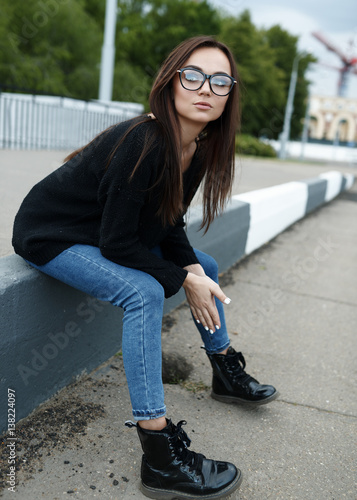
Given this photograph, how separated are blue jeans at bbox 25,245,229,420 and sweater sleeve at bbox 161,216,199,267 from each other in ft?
1.50

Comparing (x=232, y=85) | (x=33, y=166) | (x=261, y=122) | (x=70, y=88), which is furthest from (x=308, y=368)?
(x=261, y=122)

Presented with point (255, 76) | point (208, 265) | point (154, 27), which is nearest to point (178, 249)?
point (208, 265)

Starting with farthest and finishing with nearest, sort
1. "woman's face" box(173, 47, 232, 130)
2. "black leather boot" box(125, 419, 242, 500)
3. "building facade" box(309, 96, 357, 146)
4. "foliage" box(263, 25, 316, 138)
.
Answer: "building facade" box(309, 96, 357, 146)
"foliage" box(263, 25, 316, 138)
"woman's face" box(173, 47, 232, 130)
"black leather boot" box(125, 419, 242, 500)

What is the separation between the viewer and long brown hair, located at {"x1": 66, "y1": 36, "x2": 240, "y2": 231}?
1.99 metres

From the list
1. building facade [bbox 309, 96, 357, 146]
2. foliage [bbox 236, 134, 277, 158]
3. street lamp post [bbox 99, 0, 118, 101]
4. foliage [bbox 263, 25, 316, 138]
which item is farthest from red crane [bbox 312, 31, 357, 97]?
street lamp post [bbox 99, 0, 118, 101]

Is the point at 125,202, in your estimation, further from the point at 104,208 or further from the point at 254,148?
the point at 254,148

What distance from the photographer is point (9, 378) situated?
1992 millimetres

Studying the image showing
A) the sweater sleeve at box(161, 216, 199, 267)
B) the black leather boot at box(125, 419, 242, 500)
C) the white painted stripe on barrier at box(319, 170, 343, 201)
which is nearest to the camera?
the black leather boot at box(125, 419, 242, 500)

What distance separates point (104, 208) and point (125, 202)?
0.29 feet

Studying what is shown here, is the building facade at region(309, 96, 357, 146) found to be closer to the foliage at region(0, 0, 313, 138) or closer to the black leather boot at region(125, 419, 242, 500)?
the foliage at region(0, 0, 313, 138)

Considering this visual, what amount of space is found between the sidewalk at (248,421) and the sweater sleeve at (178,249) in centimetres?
66

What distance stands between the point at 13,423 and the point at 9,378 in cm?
20

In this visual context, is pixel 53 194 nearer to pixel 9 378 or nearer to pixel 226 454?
pixel 9 378

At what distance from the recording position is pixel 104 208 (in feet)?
6.32
